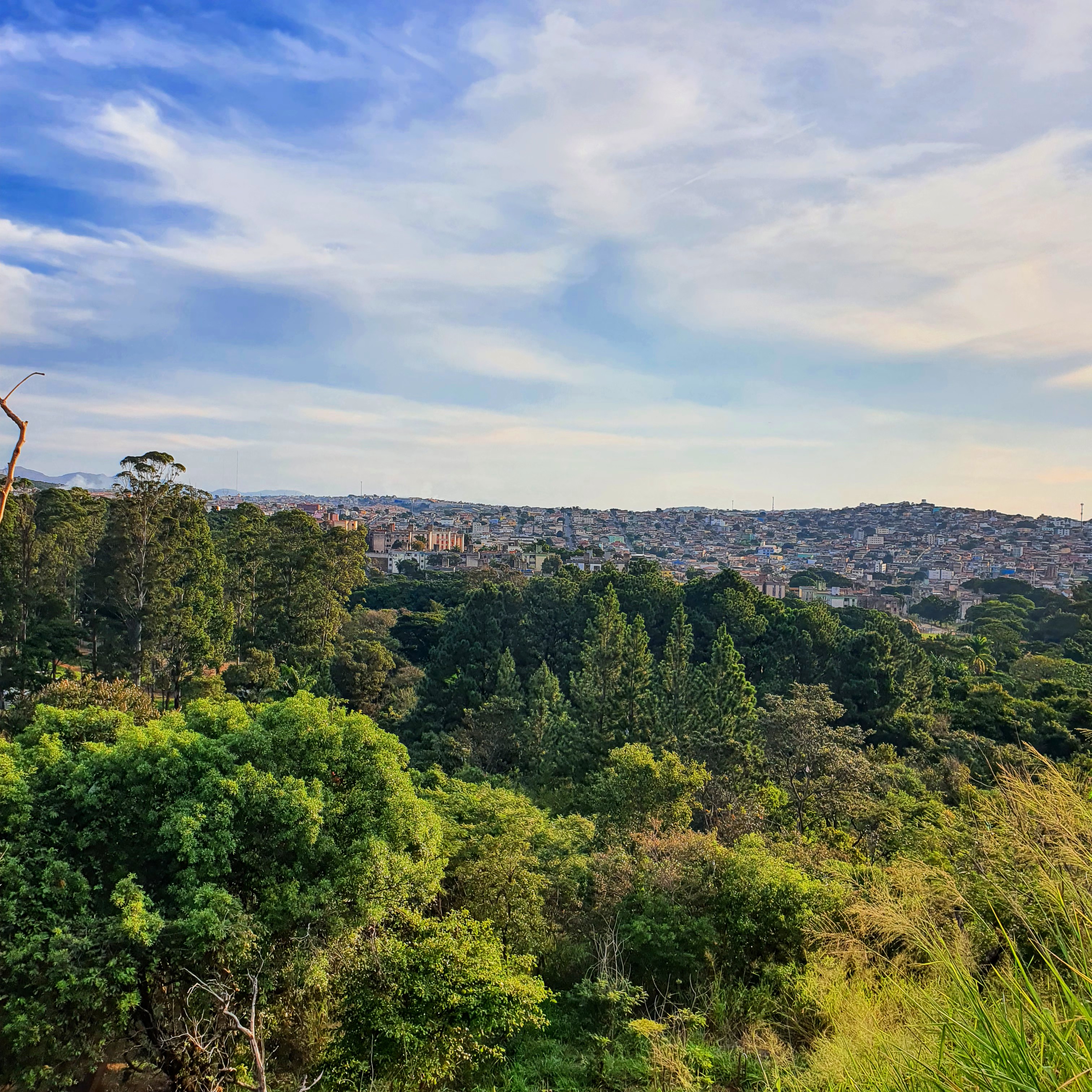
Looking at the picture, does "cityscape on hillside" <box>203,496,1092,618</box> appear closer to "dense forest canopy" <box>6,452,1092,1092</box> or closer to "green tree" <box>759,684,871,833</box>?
"green tree" <box>759,684,871,833</box>

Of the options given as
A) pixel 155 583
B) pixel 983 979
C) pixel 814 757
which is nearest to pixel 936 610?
pixel 814 757

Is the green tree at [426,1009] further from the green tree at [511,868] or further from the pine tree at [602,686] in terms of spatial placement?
the pine tree at [602,686]

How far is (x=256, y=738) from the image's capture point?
26.9ft

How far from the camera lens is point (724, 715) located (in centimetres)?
1912

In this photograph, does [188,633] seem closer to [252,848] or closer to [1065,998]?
[252,848]

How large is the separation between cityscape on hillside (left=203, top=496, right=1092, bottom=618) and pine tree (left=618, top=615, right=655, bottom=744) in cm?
2056

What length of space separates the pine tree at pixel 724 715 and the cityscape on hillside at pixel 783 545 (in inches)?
881

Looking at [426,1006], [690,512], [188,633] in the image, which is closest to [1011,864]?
[426,1006]

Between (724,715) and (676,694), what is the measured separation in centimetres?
163

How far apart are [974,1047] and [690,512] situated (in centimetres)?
16757

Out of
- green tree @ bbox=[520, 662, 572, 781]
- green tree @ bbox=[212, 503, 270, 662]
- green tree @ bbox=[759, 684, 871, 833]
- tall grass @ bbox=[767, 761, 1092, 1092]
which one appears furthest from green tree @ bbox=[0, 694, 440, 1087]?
green tree @ bbox=[212, 503, 270, 662]

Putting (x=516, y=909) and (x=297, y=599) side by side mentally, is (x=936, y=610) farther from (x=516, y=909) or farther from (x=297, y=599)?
(x=516, y=909)

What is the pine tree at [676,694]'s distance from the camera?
18.7 metres

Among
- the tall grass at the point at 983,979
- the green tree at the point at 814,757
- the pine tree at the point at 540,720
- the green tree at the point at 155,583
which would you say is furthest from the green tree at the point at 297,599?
the tall grass at the point at 983,979
